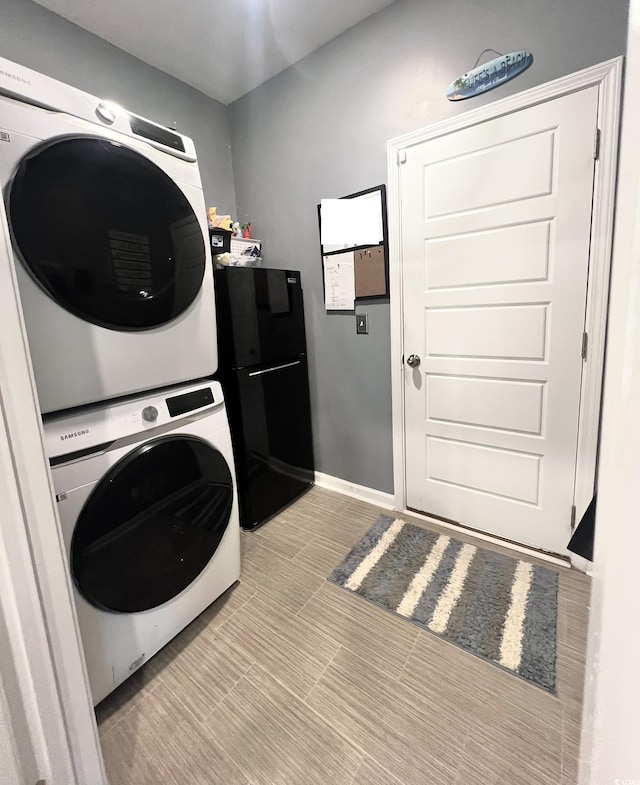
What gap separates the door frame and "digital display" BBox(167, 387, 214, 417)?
1.23 m

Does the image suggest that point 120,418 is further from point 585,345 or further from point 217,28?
point 217,28

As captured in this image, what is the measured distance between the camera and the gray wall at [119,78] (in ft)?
5.04

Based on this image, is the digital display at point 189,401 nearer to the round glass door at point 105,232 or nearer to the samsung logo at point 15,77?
the round glass door at point 105,232

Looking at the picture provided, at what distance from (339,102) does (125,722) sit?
2862 mm

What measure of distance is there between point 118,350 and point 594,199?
1850 mm

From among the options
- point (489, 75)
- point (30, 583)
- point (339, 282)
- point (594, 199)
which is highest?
point (489, 75)

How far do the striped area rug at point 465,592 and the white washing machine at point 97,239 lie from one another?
1.27 meters

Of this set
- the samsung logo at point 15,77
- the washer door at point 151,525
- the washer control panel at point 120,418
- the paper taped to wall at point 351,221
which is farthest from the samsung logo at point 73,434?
the paper taped to wall at point 351,221

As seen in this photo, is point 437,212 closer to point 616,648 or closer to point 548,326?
point 548,326

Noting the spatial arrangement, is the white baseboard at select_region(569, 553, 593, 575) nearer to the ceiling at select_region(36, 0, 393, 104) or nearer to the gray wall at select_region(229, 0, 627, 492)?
the gray wall at select_region(229, 0, 627, 492)

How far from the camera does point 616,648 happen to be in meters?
0.38

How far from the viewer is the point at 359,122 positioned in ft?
6.14

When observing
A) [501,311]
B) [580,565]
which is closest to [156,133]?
[501,311]

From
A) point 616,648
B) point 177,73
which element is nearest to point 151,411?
point 616,648
